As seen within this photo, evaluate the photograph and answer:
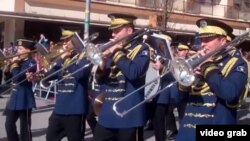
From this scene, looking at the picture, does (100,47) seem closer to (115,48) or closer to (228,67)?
(115,48)

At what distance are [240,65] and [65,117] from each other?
2511 millimetres

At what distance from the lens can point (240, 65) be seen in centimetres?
420

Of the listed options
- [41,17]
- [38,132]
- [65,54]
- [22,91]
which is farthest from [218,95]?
[41,17]

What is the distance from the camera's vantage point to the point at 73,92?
243 inches

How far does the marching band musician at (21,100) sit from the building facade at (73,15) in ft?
28.7

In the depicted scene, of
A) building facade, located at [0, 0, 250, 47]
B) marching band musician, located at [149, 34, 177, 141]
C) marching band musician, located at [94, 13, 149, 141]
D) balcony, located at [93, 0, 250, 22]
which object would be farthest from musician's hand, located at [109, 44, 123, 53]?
balcony, located at [93, 0, 250, 22]

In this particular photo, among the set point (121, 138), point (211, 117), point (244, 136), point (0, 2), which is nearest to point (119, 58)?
point (121, 138)

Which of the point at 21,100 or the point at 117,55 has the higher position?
the point at 117,55

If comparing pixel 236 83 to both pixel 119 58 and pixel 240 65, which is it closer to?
pixel 240 65

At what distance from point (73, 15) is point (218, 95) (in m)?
17.2

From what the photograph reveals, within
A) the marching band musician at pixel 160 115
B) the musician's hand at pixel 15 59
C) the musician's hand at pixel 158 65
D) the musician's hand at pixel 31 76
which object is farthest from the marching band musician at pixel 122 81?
the marching band musician at pixel 160 115

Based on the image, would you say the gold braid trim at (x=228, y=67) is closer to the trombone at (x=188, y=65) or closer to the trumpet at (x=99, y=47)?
the trombone at (x=188, y=65)

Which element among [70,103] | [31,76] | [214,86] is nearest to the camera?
[214,86]

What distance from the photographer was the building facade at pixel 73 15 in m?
19.0
